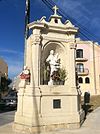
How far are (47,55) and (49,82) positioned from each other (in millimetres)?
1370

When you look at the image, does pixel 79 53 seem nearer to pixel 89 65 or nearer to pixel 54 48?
pixel 89 65

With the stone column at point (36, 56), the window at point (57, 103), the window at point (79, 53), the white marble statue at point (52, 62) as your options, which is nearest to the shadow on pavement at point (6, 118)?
the window at point (57, 103)

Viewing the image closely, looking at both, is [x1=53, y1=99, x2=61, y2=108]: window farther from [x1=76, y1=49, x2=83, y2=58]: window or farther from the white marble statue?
[x1=76, y1=49, x2=83, y2=58]: window

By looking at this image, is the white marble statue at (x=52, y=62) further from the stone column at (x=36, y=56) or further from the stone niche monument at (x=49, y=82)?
the stone column at (x=36, y=56)

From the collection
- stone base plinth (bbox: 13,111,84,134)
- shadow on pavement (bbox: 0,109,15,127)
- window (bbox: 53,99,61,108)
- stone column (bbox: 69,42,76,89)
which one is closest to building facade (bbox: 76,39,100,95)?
shadow on pavement (bbox: 0,109,15,127)

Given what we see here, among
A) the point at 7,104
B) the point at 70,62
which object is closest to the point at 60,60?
the point at 70,62

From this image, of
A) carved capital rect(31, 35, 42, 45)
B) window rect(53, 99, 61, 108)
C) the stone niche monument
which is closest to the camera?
the stone niche monument

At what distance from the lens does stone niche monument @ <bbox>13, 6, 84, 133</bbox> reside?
1078 centimetres

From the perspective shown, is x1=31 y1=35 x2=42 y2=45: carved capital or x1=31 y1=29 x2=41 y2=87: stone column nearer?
x1=31 y1=29 x2=41 y2=87: stone column

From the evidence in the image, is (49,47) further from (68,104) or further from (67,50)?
(68,104)

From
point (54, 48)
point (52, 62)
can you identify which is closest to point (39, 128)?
point (52, 62)

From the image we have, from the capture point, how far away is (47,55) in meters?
12.3

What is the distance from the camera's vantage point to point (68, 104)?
11.5m

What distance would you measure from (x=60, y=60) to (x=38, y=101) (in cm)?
266
